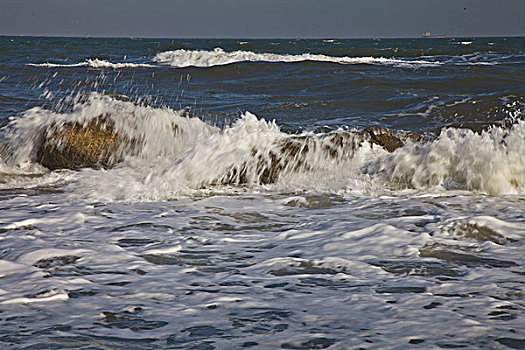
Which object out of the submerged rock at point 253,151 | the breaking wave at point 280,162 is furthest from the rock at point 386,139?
the breaking wave at point 280,162

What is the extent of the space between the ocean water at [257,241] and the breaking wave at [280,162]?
0.02 m

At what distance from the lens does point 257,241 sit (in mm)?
3428

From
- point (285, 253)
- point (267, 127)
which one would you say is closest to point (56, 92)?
point (267, 127)

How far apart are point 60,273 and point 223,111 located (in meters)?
7.24

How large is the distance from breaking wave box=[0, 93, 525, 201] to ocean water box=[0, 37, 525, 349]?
0.02 metres

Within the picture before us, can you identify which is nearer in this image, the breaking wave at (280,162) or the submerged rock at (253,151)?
the breaking wave at (280,162)

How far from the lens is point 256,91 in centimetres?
1322

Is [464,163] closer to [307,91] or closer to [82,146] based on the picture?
[82,146]

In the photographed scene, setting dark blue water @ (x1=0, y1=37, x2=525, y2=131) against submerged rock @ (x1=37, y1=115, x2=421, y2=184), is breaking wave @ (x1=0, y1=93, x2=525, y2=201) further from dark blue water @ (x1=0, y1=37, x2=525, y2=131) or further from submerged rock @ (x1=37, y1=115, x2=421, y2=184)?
dark blue water @ (x1=0, y1=37, x2=525, y2=131)

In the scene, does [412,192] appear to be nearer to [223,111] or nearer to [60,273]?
[60,273]

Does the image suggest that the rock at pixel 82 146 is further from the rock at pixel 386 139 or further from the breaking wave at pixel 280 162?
the rock at pixel 386 139

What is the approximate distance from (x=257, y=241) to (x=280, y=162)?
214 centimetres

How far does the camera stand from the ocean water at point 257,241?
2.16 meters

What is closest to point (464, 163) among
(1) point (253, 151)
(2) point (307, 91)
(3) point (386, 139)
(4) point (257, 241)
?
(3) point (386, 139)
